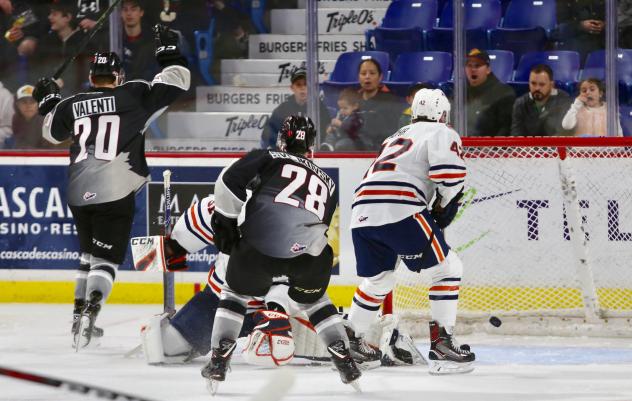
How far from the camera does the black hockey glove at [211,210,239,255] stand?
14.2ft

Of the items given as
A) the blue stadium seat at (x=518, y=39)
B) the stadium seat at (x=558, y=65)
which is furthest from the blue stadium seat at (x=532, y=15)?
the stadium seat at (x=558, y=65)

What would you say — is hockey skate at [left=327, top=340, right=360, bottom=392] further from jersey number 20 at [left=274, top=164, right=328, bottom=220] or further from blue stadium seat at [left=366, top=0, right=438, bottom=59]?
blue stadium seat at [left=366, top=0, right=438, bottom=59]

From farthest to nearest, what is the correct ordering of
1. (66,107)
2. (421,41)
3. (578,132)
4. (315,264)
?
(421,41), (578,132), (66,107), (315,264)

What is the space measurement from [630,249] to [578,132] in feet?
3.21

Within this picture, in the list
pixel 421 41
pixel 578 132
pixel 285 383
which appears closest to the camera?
pixel 285 383

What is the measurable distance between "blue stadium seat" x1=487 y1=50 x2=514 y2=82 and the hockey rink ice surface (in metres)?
1.60

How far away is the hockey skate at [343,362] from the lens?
4.43 m

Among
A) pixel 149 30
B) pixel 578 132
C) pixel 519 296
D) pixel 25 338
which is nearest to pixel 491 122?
pixel 578 132

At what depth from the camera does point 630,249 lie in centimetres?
574

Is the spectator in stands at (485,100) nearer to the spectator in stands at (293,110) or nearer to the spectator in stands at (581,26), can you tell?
the spectator in stands at (581,26)

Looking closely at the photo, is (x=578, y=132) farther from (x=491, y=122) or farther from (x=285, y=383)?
(x=285, y=383)

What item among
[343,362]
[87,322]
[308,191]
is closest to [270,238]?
[308,191]

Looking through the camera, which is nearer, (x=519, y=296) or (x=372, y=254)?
(x=372, y=254)

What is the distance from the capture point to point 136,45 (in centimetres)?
712
